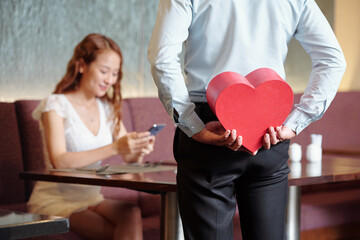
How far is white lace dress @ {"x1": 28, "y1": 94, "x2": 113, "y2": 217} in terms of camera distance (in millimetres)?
2275

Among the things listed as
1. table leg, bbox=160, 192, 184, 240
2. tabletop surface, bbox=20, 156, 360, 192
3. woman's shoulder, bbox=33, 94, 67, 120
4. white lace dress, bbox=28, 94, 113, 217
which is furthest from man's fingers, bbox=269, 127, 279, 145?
woman's shoulder, bbox=33, 94, 67, 120

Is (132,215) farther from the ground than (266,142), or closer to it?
closer to it

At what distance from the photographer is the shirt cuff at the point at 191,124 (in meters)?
1.18

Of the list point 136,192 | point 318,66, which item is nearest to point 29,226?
point 318,66

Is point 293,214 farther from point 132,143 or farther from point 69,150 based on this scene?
point 69,150

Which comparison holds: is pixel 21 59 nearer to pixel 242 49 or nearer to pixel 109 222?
pixel 109 222

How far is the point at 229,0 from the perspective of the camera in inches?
47.9

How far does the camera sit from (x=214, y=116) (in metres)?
1.22

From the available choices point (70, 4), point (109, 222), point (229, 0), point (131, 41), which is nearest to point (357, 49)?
point (131, 41)

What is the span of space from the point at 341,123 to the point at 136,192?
5.81 ft

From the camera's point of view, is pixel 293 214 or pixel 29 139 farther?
pixel 29 139

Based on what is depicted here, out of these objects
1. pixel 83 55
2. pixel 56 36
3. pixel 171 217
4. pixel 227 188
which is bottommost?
pixel 171 217

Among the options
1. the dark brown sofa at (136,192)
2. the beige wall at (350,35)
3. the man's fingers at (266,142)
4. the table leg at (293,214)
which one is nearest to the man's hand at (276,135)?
the man's fingers at (266,142)

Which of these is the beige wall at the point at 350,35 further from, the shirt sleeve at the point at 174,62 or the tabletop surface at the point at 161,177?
the shirt sleeve at the point at 174,62
